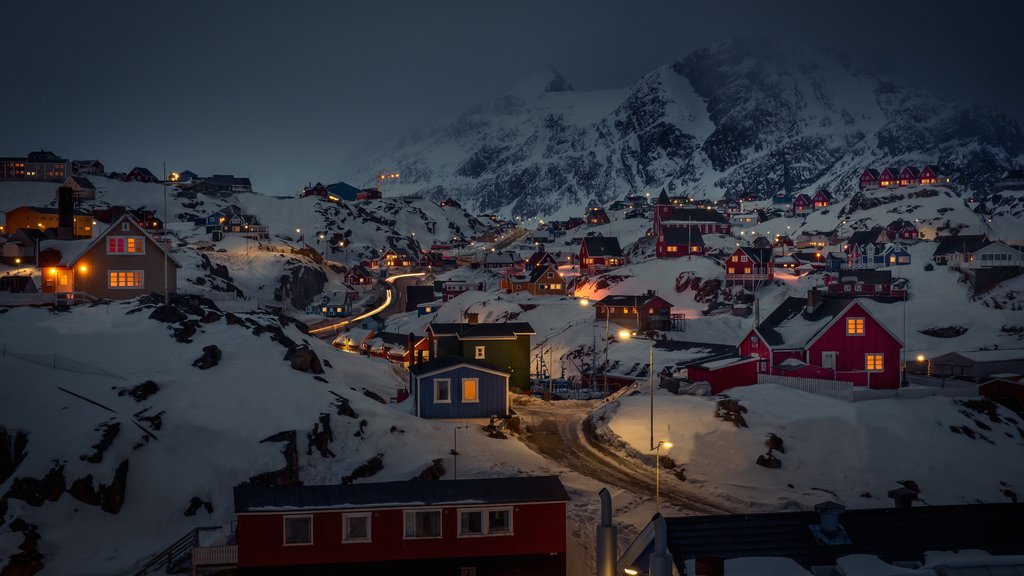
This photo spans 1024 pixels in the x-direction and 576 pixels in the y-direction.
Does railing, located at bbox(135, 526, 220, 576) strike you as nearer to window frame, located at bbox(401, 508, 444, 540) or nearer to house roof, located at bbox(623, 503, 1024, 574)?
window frame, located at bbox(401, 508, 444, 540)

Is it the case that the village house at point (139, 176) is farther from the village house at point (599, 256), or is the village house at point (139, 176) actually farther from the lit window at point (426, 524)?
the lit window at point (426, 524)

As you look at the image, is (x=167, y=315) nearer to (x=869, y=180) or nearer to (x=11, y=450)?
(x=11, y=450)

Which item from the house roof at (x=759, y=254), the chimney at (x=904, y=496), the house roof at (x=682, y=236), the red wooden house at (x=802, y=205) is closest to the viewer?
the chimney at (x=904, y=496)

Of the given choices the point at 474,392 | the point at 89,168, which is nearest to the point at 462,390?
the point at 474,392

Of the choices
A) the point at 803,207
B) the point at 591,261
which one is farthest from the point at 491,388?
the point at 803,207

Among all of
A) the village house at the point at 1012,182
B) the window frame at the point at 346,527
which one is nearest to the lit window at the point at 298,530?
the window frame at the point at 346,527

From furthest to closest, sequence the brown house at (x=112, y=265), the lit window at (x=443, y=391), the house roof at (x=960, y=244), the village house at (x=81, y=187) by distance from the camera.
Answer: the village house at (x=81, y=187) < the house roof at (x=960, y=244) < the brown house at (x=112, y=265) < the lit window at (x=443, y=391)

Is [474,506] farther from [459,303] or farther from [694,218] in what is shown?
[694,218]
